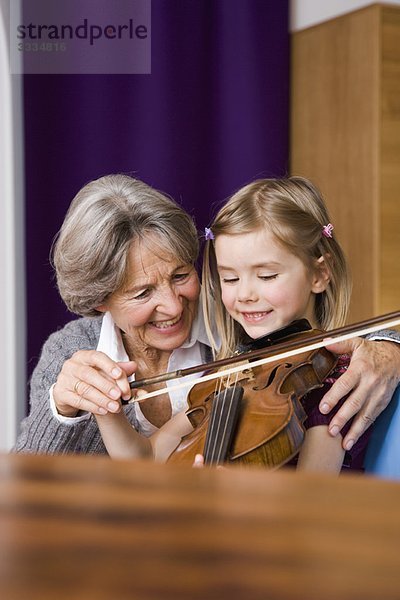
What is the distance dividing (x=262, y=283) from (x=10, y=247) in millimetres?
1255

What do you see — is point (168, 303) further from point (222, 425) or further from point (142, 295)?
point (222, 425)

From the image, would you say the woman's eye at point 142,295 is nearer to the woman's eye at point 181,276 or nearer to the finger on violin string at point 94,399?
the woman's eye at point 181,276

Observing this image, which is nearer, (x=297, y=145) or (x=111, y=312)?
(x=111, y=312)

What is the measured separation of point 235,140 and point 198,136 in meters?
0.12

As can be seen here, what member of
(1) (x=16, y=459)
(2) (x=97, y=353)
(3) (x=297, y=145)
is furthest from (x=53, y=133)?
(1) (x=16, y=459)

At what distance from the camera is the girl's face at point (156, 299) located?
4.80 feet

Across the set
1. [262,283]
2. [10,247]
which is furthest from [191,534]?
[10,247]

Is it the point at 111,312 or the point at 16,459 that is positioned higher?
the point at 16,459

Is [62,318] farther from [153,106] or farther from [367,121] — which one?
[367,121]

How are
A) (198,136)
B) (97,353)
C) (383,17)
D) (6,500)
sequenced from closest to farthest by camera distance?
(6,500)
(97,353)
(383,17)
(198,136)

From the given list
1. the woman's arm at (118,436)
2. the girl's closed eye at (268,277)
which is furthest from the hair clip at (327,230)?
the woman's arm at (118,436)

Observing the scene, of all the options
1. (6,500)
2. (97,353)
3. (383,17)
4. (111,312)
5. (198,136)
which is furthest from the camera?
(198,136)

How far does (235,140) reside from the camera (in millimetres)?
2781

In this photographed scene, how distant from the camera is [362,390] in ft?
3.92
